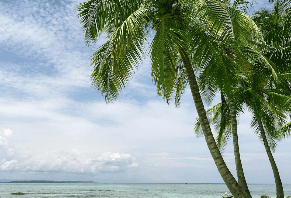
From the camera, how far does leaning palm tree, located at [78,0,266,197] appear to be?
728 cm

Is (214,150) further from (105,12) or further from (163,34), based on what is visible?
(105,12)

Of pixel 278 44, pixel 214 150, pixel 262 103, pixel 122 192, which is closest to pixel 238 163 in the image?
pixel 262 103

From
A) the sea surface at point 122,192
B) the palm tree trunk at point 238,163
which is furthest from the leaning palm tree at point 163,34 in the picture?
the sea surface at point 122,192

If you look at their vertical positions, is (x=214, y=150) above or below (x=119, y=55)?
below

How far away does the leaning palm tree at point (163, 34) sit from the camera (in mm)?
7277

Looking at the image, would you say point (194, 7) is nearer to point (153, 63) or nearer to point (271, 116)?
point (153, 63)

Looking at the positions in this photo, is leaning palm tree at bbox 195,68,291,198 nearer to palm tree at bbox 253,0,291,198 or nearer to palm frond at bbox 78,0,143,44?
palm tree at bbox 253,0,291,198

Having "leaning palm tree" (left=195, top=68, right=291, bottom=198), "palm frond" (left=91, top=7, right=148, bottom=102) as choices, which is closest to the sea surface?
"leaning palm tree" (left=195, top=68, right=291, bottom=198)

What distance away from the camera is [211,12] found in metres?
7.23

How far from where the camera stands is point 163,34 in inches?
284

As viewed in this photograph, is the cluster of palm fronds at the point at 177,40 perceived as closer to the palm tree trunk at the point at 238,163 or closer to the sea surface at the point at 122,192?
the palm tree trunk at the point at 238,163

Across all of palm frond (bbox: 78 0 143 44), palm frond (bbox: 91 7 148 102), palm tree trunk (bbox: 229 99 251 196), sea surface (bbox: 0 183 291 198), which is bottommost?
sea surface (bbox: 0 183 291 198)

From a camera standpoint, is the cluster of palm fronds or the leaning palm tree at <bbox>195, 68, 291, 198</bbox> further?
the leaning palm tree at <bbox>195, 68, 291, 198</bbox>

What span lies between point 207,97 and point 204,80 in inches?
64.7
